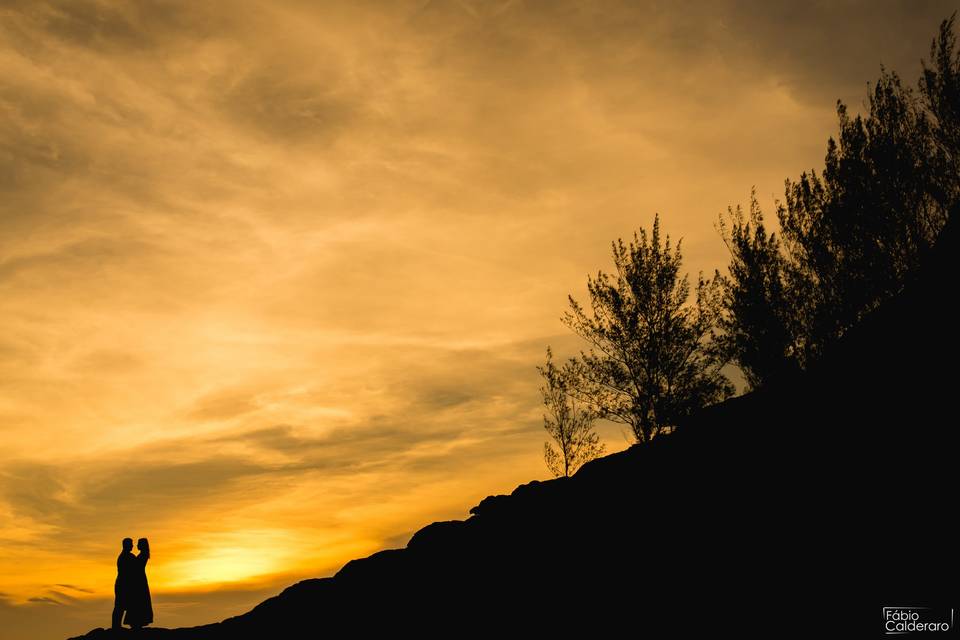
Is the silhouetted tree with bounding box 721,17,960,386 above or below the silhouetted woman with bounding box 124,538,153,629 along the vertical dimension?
above

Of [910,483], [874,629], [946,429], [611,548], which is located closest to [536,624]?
[611,548]

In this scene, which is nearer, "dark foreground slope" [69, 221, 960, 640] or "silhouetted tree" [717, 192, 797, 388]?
"dark foreground slope" [69, 221, 960, 640]

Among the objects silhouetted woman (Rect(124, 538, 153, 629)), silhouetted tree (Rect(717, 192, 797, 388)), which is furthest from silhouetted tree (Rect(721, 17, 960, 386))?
silhouetted woman (Rect(124, 538, 153, 629))

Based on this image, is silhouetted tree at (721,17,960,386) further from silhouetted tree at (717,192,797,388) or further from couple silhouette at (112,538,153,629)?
couple silhouette at (112,538,153,629)

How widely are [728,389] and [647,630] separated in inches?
780

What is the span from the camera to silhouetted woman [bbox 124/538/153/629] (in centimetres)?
1903

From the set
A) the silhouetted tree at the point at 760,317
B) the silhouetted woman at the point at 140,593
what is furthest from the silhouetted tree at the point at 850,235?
the silhouetted woman at the point at 140,593

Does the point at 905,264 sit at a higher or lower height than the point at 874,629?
higher

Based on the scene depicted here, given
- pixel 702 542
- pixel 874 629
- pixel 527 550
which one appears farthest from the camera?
pixel 527 550

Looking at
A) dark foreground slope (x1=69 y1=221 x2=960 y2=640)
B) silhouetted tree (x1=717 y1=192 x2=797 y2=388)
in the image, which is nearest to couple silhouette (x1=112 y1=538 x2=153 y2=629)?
dark foreground slope (x1=69 y1=221 x2=960 y2=640)

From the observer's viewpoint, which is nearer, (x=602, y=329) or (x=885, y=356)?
(x=885, y=356)

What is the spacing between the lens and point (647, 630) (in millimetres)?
11883

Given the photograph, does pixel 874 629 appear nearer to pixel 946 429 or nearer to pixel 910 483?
pixel 910 483

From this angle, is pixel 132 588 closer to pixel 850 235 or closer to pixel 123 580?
pixel 123 580
